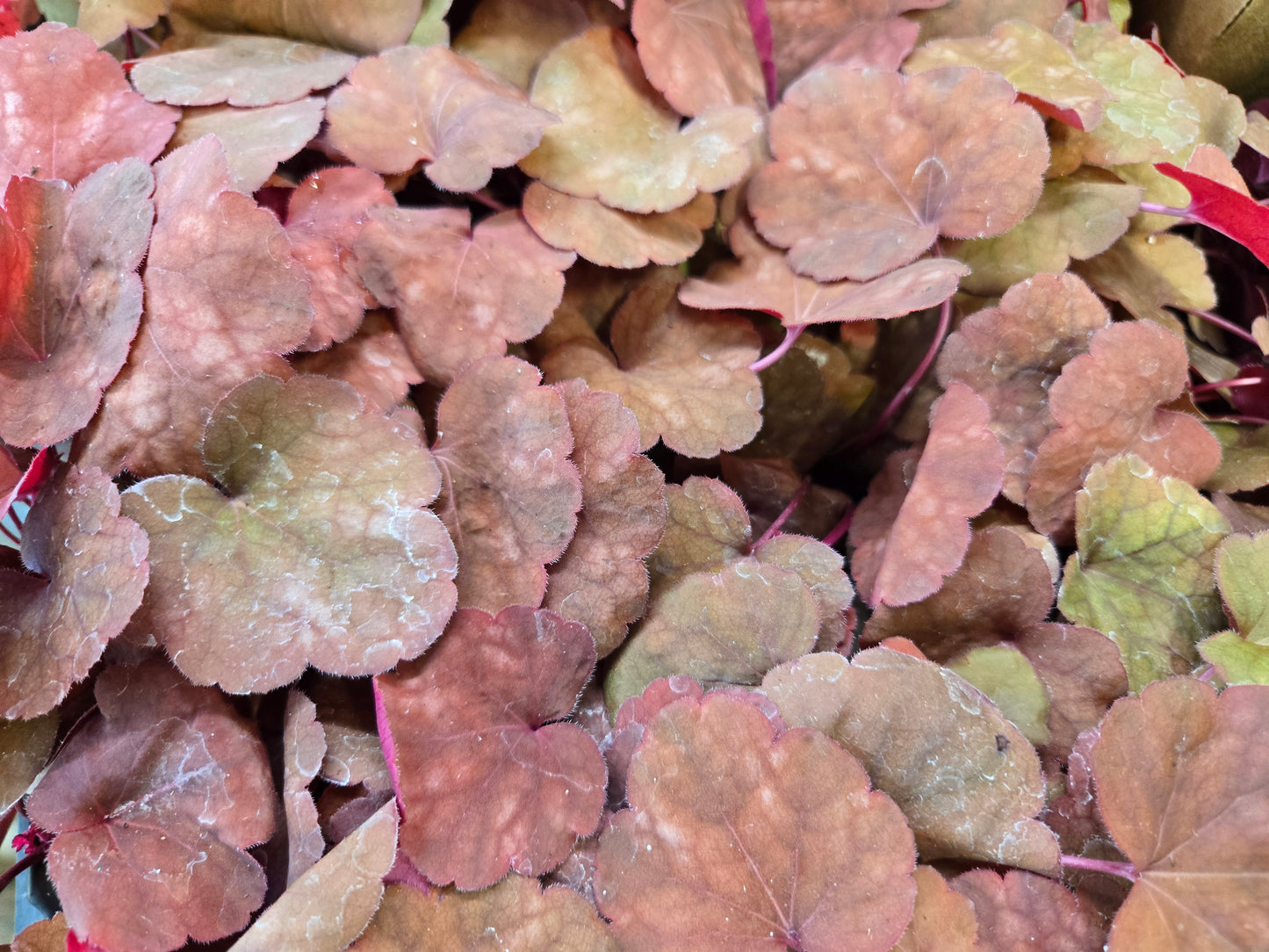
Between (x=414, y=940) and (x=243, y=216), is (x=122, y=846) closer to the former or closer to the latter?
(x=414, y=940)

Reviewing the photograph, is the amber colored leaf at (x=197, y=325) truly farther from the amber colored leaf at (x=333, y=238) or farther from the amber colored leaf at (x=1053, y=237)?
the amber colored leaf at (x=1053, y=237)

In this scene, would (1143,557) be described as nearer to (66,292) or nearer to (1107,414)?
(1107,414)

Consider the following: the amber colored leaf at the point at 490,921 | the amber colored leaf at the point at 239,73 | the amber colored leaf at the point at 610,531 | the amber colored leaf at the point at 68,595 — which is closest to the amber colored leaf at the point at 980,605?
the amber colored leaf at the point at 610,531

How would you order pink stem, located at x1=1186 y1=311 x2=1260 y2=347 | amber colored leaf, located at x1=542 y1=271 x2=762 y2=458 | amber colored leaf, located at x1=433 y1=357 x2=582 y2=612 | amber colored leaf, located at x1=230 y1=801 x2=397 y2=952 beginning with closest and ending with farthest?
amber colored leaf, located at x1=230 y1=801 x2=397 y2=952
amber colored leaf, located at x1=433 y1=357 x2=582 y2=612
amber colored leaf, located at x1=542 y1=271 x2=762 y2=458
pink stem, located at x1=1186 y1=311 x2=1260 y2=347

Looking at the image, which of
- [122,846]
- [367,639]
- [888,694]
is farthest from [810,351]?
[122,846]

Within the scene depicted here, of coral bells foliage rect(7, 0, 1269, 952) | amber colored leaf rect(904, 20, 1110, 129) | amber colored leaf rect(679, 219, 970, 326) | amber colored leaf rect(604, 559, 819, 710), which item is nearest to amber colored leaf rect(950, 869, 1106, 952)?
coral bells foliage rect(7, 0, 1269, 952)

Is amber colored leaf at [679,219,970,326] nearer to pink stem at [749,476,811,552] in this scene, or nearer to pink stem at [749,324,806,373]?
pink stem at [749,324,806,373]
